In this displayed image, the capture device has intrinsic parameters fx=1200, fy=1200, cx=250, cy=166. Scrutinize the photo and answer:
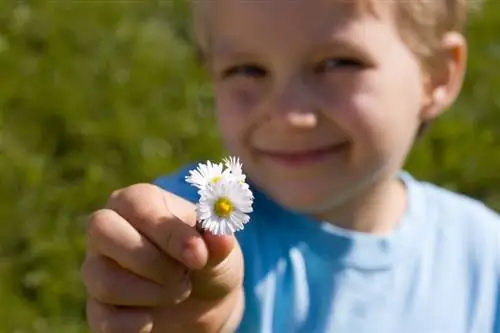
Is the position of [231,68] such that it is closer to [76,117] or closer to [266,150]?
[266,150]

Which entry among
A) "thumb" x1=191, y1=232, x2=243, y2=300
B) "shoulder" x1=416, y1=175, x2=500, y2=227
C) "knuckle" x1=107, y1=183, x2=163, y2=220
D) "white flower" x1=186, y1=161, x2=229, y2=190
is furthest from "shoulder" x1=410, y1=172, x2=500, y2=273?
"white flower" x1=186, y1=161, x2=229, y2=190

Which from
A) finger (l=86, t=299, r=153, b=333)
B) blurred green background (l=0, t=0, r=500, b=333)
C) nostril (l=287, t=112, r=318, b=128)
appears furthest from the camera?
blurred green background (l=0, t=0, r=500, b=333)

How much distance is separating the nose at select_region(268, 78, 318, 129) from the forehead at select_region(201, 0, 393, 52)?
0.06 meters

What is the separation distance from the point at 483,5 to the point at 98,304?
2.95 metres

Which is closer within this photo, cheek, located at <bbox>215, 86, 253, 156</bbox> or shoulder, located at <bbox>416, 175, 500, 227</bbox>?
cheek, located at <bbox>215, 86, 253, 156</bbox>

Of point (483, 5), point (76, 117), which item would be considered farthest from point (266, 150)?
point (483, 5)

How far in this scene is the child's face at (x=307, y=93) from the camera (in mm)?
1719

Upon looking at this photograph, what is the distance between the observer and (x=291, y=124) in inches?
66.9

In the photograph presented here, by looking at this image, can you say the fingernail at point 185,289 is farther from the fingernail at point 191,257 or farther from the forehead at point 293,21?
the forehead at point 293,21

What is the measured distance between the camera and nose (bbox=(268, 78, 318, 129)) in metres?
1.70

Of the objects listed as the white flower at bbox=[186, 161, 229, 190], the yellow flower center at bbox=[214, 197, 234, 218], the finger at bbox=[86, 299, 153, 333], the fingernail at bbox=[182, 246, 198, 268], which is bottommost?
the finger at bbox=[86, 299, 153, 333]

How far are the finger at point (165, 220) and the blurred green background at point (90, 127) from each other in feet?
4.84

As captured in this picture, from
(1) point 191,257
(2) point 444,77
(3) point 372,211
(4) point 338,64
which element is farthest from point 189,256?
(2) point 444,77

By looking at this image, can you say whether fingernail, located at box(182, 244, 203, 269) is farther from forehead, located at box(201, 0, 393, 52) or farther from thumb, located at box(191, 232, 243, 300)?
forehead, located at box(201, 0, 393, 52)
